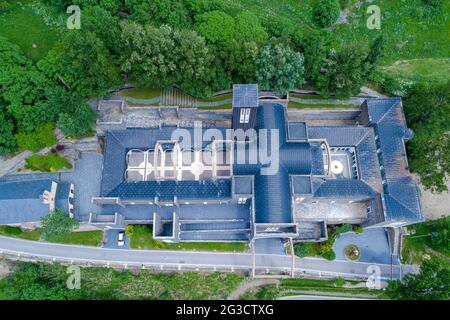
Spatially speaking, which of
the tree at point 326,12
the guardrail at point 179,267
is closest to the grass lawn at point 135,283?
the guardrail at point 179,267

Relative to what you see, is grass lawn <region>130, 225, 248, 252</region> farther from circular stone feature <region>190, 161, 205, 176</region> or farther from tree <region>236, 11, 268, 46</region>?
tree <region>236, 11, 268, 46</region>

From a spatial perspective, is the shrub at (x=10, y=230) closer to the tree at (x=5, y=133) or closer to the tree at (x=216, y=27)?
the tree at (x=5, y=133)

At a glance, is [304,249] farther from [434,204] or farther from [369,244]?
[434,204]

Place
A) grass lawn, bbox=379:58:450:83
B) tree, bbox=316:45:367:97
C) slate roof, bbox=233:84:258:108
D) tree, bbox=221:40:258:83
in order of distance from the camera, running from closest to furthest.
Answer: slate roof, bbox=233:84:258:108 → tree, bbox=221:40:258:83 → tree, bbox=316:45:367:97 → grass lawn, bbox=379:58:450:83

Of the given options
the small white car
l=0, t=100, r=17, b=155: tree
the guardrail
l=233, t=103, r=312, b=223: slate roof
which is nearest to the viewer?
l=233, t=103, r=312, b=223: slate roof

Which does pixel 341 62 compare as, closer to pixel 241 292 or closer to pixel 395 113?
pixel 395 113

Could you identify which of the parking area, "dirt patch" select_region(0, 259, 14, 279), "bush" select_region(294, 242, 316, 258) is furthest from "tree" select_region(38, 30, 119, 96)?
"bush" select_region(294, 242, 316, 258)
